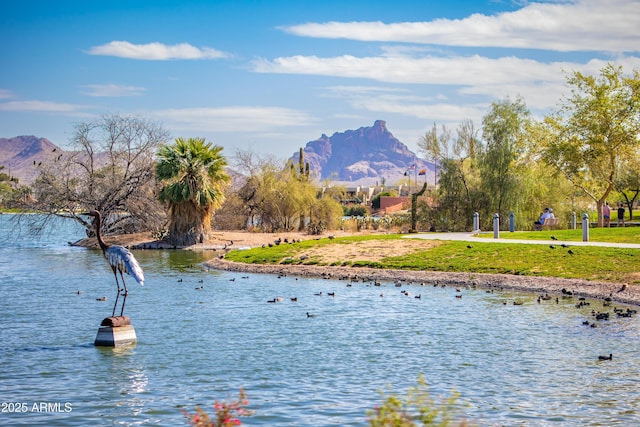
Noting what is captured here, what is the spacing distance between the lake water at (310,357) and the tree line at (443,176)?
2177 cm

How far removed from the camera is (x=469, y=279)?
105 ft

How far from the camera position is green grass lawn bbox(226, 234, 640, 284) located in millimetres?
30511

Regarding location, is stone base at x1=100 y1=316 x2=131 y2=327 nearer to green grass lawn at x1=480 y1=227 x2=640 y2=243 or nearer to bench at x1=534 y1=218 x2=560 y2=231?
green grass lawn at x1=480 y1=227 x2=640 y2=243

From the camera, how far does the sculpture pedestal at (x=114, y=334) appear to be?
62.4 feet

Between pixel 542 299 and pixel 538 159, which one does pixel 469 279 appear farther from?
pixel 538 159

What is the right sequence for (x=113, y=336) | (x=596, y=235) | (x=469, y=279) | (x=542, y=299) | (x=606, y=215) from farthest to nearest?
1. (x=606, y=215)
2. (x=596, y=235)
3. (x=469, y=279)
4. (x=542, y=299)
5. (x=113, y=336)

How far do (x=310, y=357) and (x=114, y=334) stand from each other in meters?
4.67

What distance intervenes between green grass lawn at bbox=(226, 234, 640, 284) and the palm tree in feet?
36.9

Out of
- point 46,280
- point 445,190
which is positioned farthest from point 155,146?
point 46,280

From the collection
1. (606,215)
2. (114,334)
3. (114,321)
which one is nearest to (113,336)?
(114,334)

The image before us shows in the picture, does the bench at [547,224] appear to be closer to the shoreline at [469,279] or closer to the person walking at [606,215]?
the person walking at [606,215]

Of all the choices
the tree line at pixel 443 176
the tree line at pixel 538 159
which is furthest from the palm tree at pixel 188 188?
the tree line at pixel 538 159

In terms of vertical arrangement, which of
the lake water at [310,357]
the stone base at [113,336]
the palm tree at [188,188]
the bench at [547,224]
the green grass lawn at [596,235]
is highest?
the palm tree at [188,188]

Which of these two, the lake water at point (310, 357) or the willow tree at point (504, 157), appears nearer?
the lake water at point (310, 357)
